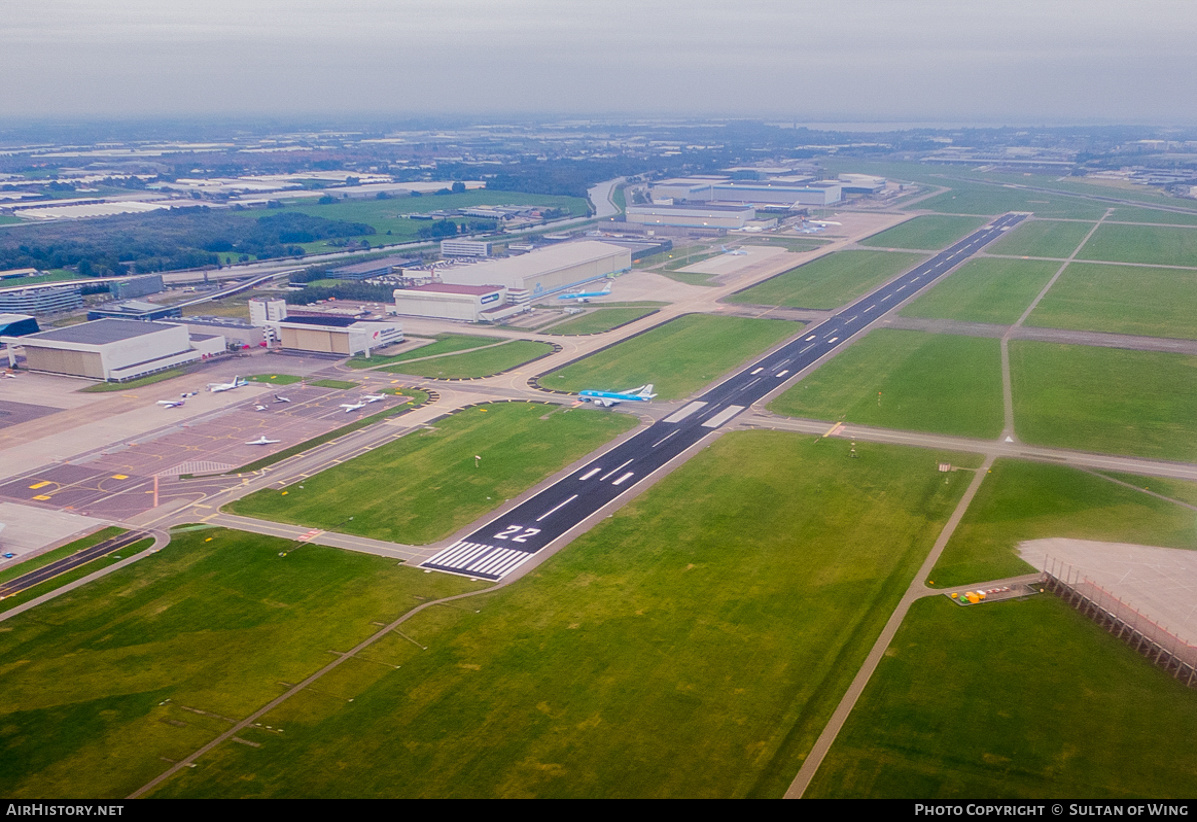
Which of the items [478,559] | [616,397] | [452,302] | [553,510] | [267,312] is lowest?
[478,559]

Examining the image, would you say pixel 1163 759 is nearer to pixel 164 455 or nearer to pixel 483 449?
pixel 483 449

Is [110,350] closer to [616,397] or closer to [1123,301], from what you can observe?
[616,397]

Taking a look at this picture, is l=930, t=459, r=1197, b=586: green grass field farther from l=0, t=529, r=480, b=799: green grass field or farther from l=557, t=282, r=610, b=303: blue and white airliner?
l=557, t=282, r=610, b=303: blue and white airliner

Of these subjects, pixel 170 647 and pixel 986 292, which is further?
pixel 986 292

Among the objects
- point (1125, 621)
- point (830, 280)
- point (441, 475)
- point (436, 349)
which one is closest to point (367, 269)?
point (436, 349)

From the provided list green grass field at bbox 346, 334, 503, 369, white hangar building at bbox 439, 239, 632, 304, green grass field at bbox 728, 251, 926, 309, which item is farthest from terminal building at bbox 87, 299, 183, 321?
green grass field at bbox 728, 251, 926, 309

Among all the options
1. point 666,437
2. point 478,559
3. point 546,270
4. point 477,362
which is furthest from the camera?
point 546,270

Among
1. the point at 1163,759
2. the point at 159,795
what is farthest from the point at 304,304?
the point at 1163,759
